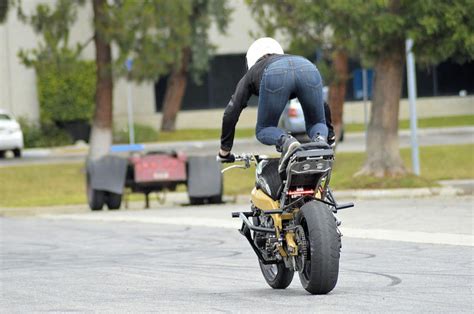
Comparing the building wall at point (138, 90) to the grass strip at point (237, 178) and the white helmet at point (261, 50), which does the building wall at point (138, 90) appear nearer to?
the grass strip at point (237, 178)

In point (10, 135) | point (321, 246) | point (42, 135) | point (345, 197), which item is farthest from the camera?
point (42, 135)

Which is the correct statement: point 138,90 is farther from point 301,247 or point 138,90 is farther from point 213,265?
point 301,247

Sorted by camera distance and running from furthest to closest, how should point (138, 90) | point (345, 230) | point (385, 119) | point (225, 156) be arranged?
point (138, 90) → point (385, 119) → point (345, 230) → point (225, 156)

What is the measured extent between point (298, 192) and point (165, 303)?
1220 mm

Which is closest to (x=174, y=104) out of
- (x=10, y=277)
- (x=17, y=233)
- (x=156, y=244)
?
(x=17, y=233)

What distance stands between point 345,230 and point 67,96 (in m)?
30.8

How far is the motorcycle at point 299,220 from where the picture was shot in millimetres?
8953

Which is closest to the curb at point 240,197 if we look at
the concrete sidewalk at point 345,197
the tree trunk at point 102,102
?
the concrete sidewalk at point 345,197

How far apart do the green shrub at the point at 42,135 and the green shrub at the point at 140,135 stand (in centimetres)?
180

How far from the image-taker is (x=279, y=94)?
9.55m

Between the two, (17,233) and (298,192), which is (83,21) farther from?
(298,192)

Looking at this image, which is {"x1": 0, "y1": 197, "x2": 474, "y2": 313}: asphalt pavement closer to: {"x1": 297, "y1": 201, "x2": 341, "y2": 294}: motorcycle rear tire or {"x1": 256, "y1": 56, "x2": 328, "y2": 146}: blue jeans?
{"x1": 297, "y1": 201, "x2": 341, "y2": 294}: motorcycle rear tire

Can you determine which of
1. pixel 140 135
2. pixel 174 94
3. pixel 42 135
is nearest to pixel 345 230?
pixel 140 135

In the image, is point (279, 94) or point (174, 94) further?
point (174, 94)
